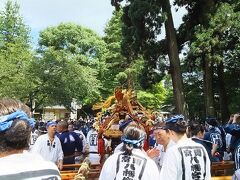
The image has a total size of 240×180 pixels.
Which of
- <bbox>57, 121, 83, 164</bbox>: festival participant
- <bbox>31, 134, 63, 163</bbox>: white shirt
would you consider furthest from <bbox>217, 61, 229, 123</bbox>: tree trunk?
<bbox>31, 134, 63, 163</bbox>: white shirt

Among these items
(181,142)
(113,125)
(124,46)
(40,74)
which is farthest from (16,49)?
(181,142)

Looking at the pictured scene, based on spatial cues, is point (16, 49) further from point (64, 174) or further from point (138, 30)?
point (64, 174)

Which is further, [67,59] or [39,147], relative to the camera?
[67,59]

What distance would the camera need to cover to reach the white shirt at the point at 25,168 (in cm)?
232

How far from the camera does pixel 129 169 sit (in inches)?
169

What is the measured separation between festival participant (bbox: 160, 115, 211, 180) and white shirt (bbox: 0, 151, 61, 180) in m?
2.18

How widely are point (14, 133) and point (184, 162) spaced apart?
2.47 metres

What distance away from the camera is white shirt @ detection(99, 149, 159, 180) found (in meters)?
4.28

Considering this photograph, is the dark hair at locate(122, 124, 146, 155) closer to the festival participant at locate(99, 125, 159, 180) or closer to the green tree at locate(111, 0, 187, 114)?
the festival participant at locate(99, 125, 159, 180)

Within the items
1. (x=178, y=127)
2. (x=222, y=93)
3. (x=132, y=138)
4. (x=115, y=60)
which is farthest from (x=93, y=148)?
(x=115, y=60)

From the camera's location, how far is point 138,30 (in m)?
20.1

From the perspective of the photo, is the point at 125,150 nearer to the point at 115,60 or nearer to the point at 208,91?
the point at 208,91

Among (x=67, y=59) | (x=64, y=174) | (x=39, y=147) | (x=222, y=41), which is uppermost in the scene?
(x=67, y=59)

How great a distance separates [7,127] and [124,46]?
19.9 meters
